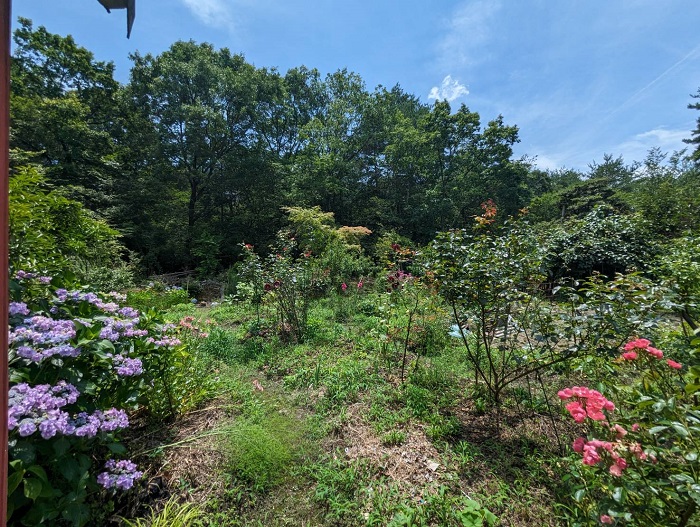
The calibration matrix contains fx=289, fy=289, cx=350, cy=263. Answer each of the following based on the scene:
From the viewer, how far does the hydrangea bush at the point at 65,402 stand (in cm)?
94

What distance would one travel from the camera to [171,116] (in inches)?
408

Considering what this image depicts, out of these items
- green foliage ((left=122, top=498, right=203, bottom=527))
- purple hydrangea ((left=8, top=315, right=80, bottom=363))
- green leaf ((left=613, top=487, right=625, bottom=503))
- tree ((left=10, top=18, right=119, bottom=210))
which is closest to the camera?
green leaf ((left=613, top=487, right=625, bottom=503))

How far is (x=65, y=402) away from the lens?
1.01 meters

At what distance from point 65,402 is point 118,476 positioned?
40 centimetres

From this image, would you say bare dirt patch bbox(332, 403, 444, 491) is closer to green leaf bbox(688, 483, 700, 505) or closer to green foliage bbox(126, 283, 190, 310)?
green leaf bbox(688, 483, 700, 505)

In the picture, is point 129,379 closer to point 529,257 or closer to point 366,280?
point 529,257

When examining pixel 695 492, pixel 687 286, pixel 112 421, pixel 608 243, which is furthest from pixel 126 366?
pixel 608 243

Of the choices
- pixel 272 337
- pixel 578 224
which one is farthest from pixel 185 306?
pixel 578 224

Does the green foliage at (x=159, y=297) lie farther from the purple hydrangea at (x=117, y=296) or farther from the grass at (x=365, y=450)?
the purple hydrangea at (x=117, y=296)

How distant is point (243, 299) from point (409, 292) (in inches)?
138

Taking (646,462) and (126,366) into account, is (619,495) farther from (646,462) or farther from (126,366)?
(126,366)

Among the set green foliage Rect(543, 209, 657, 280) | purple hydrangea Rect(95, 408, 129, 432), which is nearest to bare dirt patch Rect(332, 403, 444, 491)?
purple hydrangea Rect(95, 408, 129, 432)

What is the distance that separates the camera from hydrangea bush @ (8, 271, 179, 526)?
0.94 meters

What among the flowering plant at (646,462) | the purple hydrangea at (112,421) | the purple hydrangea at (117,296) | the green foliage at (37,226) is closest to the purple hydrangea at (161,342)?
the purple hydrangea at (117,296)
